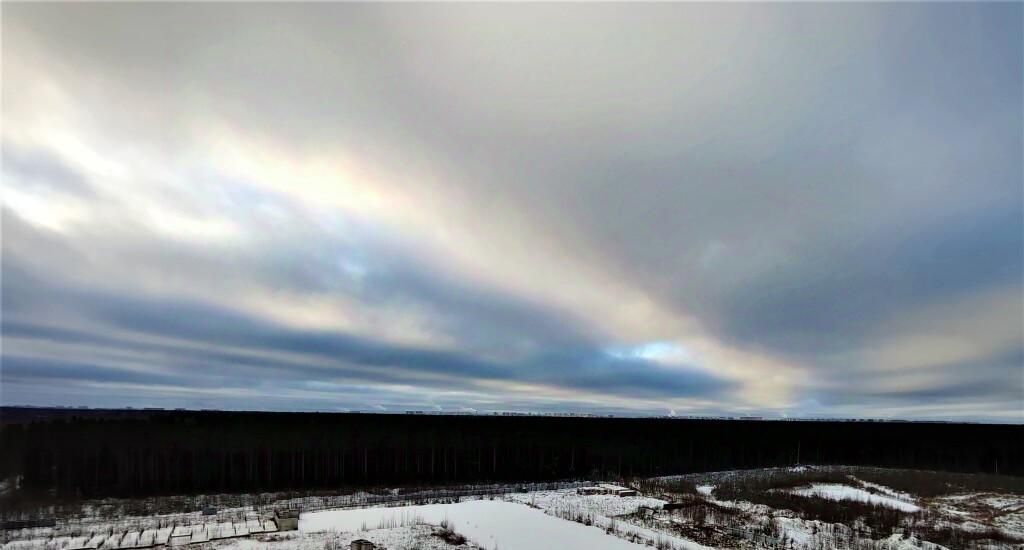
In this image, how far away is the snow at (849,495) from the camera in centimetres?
3725

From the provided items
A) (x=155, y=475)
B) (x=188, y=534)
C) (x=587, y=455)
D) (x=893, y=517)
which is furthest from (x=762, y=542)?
(x=155, y=475)

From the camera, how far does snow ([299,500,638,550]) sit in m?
23.8

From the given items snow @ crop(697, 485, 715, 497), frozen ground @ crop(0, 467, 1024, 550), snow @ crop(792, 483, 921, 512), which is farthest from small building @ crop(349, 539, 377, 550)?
snow @ crop(792, 483, 921, 512)

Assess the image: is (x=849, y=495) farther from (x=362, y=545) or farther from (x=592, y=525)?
(x=362, y=545)

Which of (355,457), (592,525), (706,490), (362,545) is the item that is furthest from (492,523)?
(355,457)

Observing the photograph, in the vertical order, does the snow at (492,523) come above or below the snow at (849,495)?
above

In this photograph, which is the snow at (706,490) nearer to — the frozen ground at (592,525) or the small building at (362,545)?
the frozen ground at (592,525)

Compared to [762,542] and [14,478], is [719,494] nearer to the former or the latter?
[762,542]

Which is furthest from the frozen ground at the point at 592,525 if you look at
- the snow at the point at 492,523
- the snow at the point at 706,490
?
the snow at the point at 706,490

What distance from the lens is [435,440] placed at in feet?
305

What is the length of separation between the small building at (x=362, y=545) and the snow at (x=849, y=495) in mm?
33068

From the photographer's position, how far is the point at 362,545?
72.9 feet

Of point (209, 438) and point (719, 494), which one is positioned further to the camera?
point (209, 438)

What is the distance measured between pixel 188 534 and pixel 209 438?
223 ft
